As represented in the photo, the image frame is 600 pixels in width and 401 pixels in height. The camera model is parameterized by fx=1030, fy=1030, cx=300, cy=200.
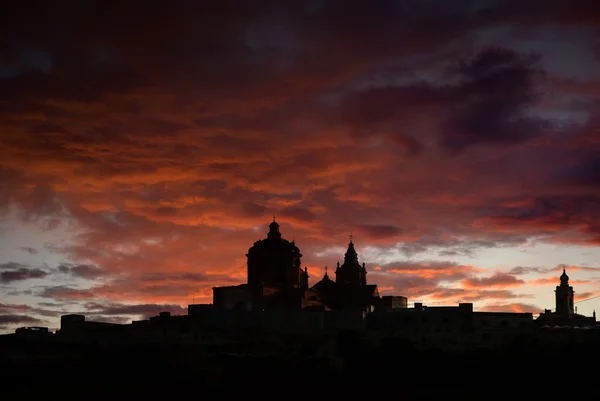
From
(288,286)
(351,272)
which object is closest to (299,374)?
(288,286)

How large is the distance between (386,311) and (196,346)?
21527mm

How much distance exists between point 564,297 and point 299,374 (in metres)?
53.0

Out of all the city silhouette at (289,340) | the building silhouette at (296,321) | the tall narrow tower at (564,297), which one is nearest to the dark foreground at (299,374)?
the city silhouette at (289,340)

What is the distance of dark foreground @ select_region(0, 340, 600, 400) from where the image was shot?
9144 cm

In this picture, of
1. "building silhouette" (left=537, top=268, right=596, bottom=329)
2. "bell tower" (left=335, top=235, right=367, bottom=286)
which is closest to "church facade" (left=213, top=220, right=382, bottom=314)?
"bell tower" (left=335, top=235, right=367, bottom=286)

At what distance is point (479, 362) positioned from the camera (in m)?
99.7

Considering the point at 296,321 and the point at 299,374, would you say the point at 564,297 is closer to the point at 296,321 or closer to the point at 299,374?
the point at 296,321

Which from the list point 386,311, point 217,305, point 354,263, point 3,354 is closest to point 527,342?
point 386,311

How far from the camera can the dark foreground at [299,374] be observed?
91.4 m

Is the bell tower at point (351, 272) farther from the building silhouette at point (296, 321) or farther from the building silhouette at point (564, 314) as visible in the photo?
the building silhouette at point (564, 314)

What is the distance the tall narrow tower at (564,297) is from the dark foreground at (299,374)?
3195 centimetres

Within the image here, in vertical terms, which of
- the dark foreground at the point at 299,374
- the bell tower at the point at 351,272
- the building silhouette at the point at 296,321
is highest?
the bell tower at the point at 351,272

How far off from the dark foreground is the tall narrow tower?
32.0m

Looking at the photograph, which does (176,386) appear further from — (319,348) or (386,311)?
(386,311)
